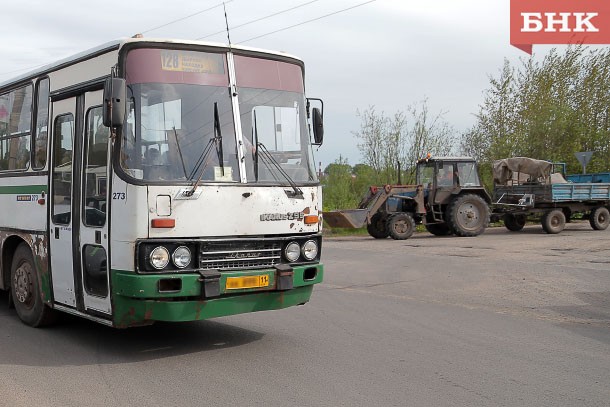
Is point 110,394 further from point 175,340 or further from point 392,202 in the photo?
point 392,202

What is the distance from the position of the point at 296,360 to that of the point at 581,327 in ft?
13.0

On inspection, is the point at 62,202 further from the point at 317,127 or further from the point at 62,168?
the point at 317,127

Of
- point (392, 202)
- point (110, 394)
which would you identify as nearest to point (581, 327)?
point (110, 394)

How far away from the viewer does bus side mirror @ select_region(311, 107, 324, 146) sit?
7637mm

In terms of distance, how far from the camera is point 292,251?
705 cm

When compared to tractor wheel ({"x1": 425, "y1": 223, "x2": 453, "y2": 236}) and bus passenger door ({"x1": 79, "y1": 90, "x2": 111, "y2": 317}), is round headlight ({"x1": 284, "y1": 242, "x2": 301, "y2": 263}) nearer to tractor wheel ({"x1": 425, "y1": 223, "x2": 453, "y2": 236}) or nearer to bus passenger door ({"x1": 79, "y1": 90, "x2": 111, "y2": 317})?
bus passenger door ({"x1": 79, "y1": 90, "x2": 111, "y2": 317})

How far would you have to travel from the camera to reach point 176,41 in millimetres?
6656

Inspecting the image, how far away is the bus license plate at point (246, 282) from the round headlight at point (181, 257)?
17.1 inches

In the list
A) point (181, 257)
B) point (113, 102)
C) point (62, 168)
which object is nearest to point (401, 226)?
point (62, 168)

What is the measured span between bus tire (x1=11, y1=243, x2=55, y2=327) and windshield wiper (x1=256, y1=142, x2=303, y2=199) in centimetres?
315

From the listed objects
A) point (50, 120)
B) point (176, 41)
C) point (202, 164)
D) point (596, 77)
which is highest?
point (596, 77)

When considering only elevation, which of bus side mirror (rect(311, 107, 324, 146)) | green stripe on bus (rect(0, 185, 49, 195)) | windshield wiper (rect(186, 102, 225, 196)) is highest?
bus side mirror (rect(311, 107, 324, 146))

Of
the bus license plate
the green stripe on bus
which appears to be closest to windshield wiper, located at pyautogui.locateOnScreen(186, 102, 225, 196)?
the bus license plate

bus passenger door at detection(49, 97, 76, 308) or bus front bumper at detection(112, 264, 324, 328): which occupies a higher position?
bus passenger door at detection(49, 97, 76, 308)
